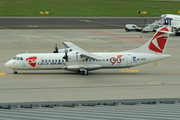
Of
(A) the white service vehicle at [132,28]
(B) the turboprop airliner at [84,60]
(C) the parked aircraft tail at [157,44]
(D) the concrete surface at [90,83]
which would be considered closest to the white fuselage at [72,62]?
(B) the turboprop airliner at [84,60]

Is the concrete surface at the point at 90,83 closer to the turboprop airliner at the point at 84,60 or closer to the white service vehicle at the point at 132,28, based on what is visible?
the turboprop airliner at the point at 84,60

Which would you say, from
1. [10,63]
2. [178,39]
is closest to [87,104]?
[10,63]

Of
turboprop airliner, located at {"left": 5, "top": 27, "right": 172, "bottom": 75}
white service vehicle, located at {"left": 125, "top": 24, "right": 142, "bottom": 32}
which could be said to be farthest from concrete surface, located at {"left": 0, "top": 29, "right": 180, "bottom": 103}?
white service vehicle, located at {"left": 125, "top": 24, "right": 142, "bottom": 32}

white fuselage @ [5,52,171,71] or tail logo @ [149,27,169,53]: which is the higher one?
tail logo @ [149,27,169,53]

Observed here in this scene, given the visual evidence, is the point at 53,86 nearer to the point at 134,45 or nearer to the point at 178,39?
the point at 134,45

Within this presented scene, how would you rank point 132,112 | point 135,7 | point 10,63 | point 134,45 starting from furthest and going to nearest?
point 135,7
point 134,45
point 10,63
point 132,112

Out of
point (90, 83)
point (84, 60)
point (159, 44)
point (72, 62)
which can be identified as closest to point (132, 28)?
point (159, 44)

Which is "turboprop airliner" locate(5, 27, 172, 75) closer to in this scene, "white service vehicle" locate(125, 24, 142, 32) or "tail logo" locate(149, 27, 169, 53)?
"tail logo" locate(149, 27, 169, 53)

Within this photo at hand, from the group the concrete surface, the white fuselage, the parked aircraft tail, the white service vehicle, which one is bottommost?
the concrete surface

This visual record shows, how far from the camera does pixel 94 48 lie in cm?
5278

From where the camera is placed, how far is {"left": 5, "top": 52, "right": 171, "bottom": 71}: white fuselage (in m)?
34.0

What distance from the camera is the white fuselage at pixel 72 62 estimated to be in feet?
111

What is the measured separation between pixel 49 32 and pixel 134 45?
26181 mm

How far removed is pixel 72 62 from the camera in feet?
111
